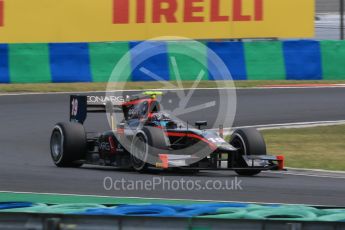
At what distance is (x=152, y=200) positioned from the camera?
10.4 m

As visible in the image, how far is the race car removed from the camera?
39.6ft

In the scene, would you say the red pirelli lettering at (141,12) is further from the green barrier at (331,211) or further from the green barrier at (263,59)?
the green barrier at (331,211)

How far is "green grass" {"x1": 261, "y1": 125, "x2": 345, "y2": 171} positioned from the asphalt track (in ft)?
3.29

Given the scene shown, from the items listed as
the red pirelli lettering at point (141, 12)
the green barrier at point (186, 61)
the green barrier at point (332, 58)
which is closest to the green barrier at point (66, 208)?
the green barrier at point (186, 61)

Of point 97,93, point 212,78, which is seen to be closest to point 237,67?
point 212,78

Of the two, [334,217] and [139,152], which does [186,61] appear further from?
[334,217]

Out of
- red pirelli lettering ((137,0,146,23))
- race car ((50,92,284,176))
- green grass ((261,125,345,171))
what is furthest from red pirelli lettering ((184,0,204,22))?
race car ((50,92,284,176))

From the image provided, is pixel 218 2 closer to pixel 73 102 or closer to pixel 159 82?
pixel 159 82

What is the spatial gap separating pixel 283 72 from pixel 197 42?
2455 mm

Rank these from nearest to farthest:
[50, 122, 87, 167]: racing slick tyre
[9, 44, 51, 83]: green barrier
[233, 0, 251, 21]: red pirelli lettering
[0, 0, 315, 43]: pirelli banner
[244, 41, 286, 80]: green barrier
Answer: [50, 122, 87, 167]: racing slick tyre, [9, 44, 51, 83]: green barrier, [244, 41, 286, 80]: green barrier, [0, 0, 315, 43]: pirelli banner, [233, 0, 251, 21]: red pirelli lettering

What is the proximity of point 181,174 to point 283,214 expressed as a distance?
4.64m

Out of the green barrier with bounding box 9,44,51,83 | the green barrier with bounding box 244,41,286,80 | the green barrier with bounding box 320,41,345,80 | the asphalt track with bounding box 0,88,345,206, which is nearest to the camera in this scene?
the asphalt track with bounding box 0,88,345,206

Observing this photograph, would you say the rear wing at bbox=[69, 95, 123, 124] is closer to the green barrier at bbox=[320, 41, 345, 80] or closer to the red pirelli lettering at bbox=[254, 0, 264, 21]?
the green barrier at bbox=[320, 41, 345, 80]

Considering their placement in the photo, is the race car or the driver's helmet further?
the driver's helmet
